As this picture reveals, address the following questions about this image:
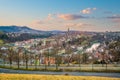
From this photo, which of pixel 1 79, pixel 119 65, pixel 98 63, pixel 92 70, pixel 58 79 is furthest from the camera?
pixel 98 63

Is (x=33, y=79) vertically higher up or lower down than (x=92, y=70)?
higher up

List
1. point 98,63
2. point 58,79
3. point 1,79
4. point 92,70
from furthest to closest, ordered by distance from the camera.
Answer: point 98,63
point 92,70
point 58,79
point 1,79

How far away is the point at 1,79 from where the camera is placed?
32562mm

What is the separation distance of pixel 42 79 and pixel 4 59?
536 feet

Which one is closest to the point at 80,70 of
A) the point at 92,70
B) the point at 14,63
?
the point at 92,70

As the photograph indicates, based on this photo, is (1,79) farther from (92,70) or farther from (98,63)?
(98,63)

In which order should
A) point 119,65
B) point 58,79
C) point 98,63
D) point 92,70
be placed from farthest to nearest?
1. point 98,63
2. point 119,65
3. point 92,70
4. point 58,79

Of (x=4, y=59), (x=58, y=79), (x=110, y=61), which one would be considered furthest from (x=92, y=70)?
(x=58, y=79)

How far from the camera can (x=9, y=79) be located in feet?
108

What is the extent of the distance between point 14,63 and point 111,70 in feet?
198

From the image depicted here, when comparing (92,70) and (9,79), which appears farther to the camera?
(92,70)

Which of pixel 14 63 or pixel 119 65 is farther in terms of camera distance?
pixel 14 63

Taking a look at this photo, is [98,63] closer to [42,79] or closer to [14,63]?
[14,63]

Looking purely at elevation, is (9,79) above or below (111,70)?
above
